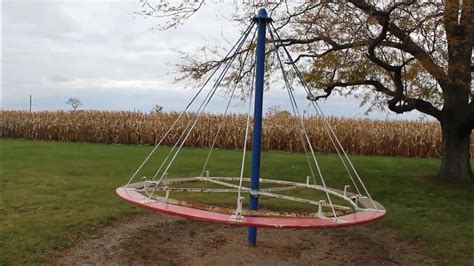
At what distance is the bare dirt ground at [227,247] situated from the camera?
5.35 metres

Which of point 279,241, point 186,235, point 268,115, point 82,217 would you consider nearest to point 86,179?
point 82,217

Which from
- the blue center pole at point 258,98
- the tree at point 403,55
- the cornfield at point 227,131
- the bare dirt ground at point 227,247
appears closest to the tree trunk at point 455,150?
the tree at point 403,55

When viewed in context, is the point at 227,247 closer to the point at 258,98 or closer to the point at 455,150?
the point at 258,98

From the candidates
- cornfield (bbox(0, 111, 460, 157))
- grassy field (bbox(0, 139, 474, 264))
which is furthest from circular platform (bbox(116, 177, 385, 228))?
cornfield (bbox(0, 111, 460, 157))

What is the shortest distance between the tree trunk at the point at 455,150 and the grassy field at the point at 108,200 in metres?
0.39

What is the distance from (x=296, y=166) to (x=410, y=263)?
8.10 meters

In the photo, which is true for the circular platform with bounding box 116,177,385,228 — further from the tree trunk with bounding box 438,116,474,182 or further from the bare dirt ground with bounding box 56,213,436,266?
the tree trunk with bounding box 438,116,474,182

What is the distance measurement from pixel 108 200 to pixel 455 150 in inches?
279

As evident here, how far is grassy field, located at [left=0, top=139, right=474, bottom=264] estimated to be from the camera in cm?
586

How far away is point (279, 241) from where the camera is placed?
20.2 feet

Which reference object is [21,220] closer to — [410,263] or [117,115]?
[410,263]

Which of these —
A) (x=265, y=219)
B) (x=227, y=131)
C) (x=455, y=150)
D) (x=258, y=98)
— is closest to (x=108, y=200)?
Answer: (x=258, y=98)

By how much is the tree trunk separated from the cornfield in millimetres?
6437

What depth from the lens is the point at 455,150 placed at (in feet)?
33.6
